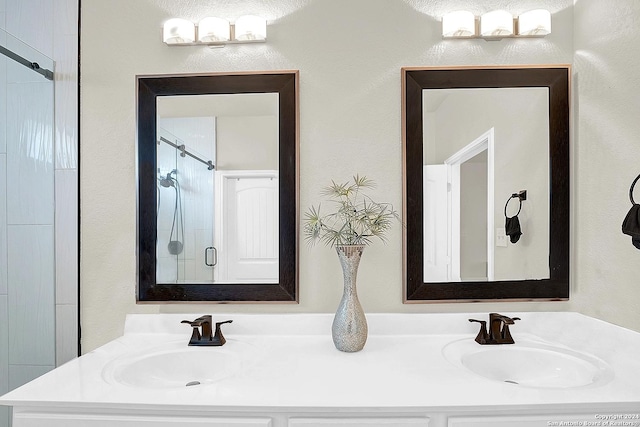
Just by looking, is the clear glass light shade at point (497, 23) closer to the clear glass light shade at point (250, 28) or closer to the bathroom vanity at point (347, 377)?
the clear glass light shade at point (250, 28)

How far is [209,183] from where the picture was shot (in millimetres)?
1644

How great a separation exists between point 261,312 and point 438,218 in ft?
2.70

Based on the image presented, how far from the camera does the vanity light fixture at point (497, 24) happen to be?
158 cm

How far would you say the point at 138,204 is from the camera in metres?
1.65

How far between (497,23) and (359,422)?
5.01ft

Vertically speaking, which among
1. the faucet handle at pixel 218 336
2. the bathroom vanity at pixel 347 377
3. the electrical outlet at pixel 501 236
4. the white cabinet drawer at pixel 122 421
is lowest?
the white cabinet drawer at pixel 122 421

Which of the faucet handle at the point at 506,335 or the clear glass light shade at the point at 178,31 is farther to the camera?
the clear glass light shade at the point at 178,31

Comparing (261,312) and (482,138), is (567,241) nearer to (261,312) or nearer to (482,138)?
(482,138)

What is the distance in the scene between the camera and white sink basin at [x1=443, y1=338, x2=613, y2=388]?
54.0 inches

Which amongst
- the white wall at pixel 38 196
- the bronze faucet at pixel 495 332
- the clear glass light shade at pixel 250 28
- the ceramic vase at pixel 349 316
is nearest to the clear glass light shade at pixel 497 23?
the clear glass light shade at pixel 250 28

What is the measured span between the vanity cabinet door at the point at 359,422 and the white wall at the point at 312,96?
1.99 feet

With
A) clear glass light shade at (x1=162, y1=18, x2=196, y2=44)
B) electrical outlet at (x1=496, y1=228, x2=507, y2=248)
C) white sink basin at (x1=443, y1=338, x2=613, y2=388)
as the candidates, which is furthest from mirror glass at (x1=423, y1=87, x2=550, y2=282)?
clear glass light shade at (x1=162, y1=18, x2=196, y2=44)

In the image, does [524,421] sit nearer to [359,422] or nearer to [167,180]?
[359,422]

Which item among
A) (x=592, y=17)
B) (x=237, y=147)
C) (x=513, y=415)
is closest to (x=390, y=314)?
(x=513, y=415)
